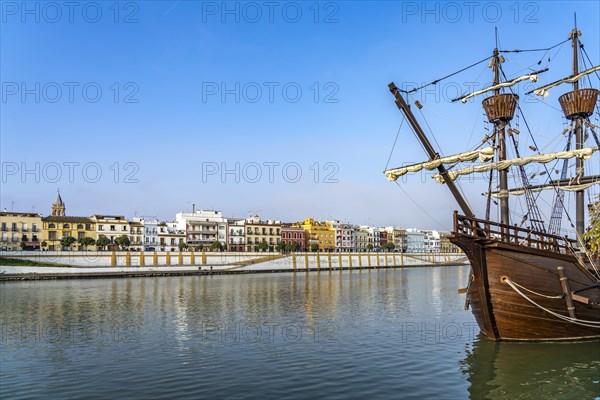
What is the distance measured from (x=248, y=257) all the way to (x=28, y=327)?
244 ft

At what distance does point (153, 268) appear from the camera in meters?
84.4

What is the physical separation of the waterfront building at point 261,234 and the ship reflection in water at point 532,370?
105637 mm

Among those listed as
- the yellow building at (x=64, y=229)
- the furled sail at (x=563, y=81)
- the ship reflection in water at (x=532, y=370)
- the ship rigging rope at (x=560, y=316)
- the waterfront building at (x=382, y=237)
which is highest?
the furled sail at (x=563, y=81)

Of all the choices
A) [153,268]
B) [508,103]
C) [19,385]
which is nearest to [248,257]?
[153,268]

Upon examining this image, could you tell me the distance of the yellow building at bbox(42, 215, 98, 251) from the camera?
98750 mm

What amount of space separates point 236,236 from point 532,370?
112m

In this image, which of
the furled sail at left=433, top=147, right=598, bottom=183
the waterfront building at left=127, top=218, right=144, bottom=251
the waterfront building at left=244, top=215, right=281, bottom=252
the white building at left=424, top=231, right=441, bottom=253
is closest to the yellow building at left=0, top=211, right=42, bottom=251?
the waterfront building at left=127, top=218, right=144, bottom=251

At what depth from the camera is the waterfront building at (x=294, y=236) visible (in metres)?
134

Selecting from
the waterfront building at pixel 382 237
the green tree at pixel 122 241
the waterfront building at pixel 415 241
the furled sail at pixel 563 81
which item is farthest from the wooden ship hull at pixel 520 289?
the waterfront building at pixel 415 241

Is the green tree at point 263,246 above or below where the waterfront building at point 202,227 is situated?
below

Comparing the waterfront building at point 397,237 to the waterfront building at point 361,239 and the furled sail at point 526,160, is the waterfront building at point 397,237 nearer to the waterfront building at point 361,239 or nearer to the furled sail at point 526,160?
the waterfront building at point 361,239

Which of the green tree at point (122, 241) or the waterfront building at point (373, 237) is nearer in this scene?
the green tree at point (122, 241)

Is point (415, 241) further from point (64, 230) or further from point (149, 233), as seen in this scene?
point (64, 230)

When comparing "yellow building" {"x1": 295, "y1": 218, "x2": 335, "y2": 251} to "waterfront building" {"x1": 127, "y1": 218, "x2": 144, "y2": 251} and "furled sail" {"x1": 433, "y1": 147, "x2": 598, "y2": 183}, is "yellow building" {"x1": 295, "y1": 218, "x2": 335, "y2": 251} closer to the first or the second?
"waterfront building" {"x1": 127, "y1": 218, "x2": 144, "y2": 251}
